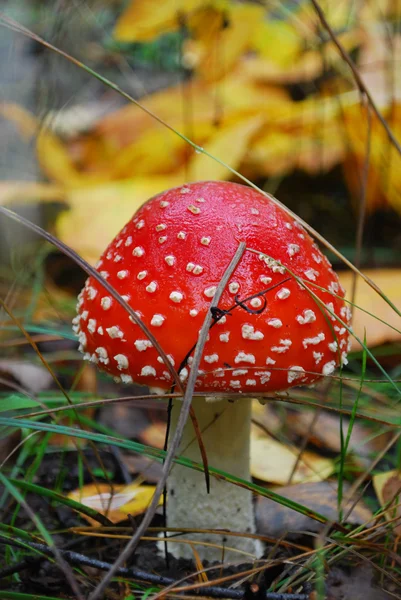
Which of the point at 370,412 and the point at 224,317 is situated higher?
the point at 224,317

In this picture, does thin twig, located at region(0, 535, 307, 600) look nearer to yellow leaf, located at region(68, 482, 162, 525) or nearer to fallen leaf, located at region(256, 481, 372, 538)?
yellow leaf, located at region(68, 482, 162, 525)

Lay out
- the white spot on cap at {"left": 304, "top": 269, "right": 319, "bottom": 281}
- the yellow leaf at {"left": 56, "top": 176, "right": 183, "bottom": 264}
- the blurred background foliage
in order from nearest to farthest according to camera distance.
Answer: the white spot on cap at {"left": 304, "top": 269, "right": 319, "bottom": 281}, the yellow leaf at {"left": 56, "top": 176, "right": 183, "bottom": 264}, the blurred background foliage

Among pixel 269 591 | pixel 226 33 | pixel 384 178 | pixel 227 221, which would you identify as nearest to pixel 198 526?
pixel 269 591

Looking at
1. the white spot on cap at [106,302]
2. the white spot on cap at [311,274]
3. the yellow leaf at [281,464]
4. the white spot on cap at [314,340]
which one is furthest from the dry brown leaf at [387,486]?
the white spot on cap at [106,302]

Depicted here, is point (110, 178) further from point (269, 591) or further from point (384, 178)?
point (269, 591)

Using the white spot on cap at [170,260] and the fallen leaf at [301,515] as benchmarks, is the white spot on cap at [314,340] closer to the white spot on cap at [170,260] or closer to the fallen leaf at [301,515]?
the white spot on cap at [170,260]

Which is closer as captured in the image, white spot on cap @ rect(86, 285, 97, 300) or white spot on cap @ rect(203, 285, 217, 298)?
white spot on cap @ rect(203, 285, 217, 298)

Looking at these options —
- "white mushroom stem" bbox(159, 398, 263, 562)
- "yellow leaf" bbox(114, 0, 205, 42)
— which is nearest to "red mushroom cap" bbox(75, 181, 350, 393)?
"white mushroom stem" bbox(159, 398, 263, 562)
